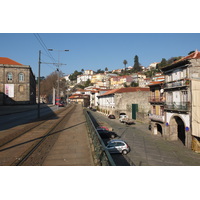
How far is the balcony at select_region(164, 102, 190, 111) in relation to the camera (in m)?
20.4

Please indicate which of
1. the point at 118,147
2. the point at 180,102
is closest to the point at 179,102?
the point at 180,102

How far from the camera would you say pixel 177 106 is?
885 inches

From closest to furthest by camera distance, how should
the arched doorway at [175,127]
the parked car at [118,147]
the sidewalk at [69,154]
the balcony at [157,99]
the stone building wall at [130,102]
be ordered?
the sidewalk at [69,154]
the parked car at [118,147]
the arched doorway at [175,127]
the balcony at [157,99]
the stone building wall at [130,102]

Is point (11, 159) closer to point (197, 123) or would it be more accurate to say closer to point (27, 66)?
point (197, 123)

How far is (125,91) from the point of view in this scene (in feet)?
155

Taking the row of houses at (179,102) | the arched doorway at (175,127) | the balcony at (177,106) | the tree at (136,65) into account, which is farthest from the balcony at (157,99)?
the tree at (136,65)

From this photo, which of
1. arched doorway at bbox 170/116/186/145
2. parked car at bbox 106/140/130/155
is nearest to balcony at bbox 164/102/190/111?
arched doorway at bbox 170/116/186/145

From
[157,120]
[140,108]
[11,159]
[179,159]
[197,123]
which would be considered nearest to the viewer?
[11,159]

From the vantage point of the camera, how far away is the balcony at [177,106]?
20.4m

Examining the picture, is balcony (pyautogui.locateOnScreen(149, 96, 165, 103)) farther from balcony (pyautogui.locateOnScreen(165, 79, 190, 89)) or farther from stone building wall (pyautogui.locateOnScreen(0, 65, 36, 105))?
stone building wall (pyautogui.locateOnScreen(0, 65, 36, 105))

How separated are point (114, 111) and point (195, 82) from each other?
93.2 feet

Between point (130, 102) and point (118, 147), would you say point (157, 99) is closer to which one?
point (118, 147)

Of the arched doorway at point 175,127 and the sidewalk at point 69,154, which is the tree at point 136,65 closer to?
the arched doorway at point 175,127

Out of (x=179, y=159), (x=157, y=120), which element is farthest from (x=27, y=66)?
(x=179, y=159)
